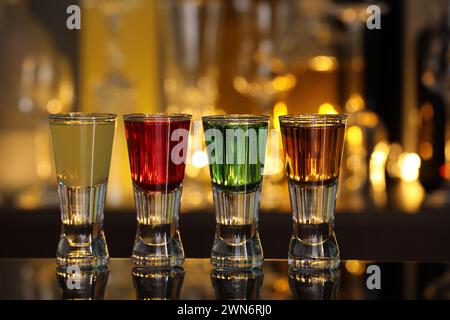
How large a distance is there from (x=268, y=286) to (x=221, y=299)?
6 cm

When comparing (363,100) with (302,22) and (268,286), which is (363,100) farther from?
(268,286)

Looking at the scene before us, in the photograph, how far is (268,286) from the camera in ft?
2.24

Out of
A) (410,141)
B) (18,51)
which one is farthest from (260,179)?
(410,141)

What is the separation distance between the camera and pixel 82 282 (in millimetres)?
704

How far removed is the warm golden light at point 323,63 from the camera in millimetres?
2280

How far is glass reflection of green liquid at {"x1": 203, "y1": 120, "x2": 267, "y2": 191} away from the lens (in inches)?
28.3

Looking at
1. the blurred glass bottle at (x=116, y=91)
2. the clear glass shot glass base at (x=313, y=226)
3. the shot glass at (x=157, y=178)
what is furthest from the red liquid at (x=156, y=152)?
the blurred glass bottle at (x=116, y=91)

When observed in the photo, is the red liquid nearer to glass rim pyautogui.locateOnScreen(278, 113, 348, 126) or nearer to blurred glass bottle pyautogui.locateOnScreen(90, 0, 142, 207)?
glass rim pyautogui.locateOnScreen(278, 113, 348, 126)

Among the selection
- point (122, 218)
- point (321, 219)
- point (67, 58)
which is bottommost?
point (122, 218)

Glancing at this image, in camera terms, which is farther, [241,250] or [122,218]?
[122,218]

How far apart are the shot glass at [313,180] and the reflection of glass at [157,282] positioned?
4.2 inches

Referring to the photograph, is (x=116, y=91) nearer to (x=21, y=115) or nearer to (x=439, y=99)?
(x=21, y=115)

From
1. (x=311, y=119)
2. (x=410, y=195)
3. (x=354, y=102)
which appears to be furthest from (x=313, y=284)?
(x=354, y=102)
